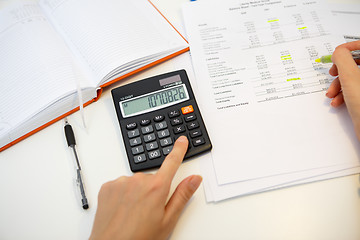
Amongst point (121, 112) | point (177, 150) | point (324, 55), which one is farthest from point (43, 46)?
point (324, 55)

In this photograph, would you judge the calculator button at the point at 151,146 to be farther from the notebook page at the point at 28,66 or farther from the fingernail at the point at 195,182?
the notebook page at the point at 28,66

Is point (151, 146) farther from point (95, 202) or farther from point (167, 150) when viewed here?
point (95, 202)

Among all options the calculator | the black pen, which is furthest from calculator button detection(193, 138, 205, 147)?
the black pen

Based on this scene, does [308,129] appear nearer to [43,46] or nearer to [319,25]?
[319,25]

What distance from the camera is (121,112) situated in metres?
0.55

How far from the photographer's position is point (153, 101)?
56 centimetres

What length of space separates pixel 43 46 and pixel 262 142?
55 cm

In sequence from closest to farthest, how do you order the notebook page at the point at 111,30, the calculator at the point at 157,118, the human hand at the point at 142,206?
1. the human hand at the point at 142,206
2. the calculator at the point at 157,118
3. the notebook page at the point at 111,30

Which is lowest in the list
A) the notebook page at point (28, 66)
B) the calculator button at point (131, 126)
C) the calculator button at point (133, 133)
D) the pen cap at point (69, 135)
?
the calculator button at point (133, 133)

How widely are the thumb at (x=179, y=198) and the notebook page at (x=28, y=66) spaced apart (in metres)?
→ 0.32

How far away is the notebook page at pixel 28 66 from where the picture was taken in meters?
0.56

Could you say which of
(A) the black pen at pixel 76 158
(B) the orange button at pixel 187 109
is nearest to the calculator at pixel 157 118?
(B) the orange button at pixel 187 109

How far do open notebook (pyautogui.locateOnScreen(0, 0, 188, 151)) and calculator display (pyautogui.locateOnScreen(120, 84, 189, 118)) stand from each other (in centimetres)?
8

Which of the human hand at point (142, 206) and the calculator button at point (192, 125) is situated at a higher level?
the calculator button at point (192, 125)
